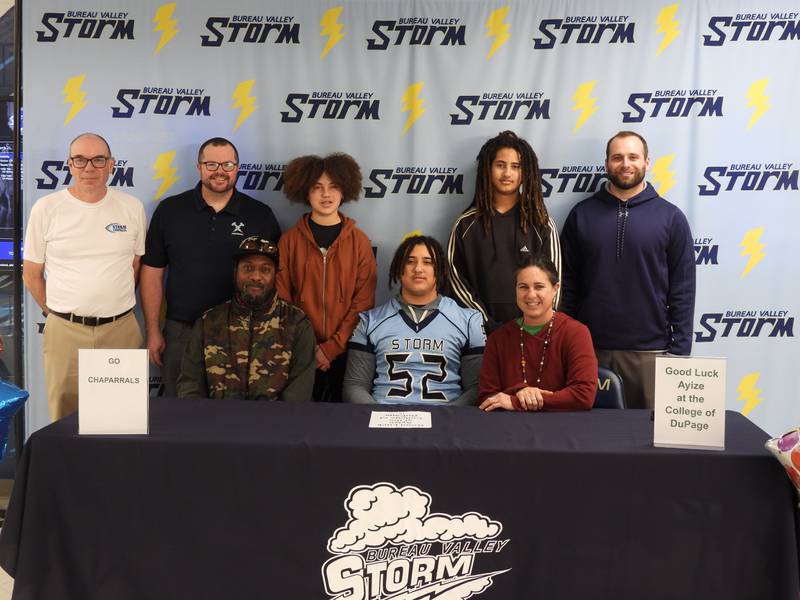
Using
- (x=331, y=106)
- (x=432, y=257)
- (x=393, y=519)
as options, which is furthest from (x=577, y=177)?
(x=393, y=519)

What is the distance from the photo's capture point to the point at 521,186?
10.9ft

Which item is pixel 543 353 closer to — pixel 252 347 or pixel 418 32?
pixel 252 347

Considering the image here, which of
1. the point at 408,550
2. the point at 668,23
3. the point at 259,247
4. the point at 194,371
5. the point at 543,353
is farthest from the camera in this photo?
the point at 668,23

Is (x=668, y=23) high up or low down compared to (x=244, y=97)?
up

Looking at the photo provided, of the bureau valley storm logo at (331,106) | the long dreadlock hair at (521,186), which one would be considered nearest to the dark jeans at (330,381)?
the long dreadlock hair at (521,186)

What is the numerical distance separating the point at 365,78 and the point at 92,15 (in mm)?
1298

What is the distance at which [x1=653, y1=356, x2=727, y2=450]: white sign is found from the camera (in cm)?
185

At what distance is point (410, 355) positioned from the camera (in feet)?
9.14

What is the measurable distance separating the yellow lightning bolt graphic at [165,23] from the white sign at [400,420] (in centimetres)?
223

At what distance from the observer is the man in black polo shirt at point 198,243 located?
319cm

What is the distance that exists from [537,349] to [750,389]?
161 cm

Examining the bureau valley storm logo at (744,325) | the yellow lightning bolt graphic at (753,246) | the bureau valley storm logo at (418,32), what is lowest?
the bureau valley storm logo at (744,325)

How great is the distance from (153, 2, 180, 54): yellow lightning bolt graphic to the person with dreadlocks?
5.11 feet

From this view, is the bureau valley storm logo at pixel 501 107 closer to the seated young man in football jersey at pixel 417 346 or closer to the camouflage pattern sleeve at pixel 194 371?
the seated young man in football jersey at pixel 417 346
